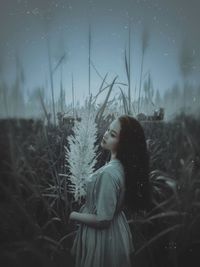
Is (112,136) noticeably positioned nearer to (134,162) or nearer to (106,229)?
(134,162)

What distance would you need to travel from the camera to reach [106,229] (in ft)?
5.29

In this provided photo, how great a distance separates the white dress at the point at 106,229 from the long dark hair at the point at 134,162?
3cm

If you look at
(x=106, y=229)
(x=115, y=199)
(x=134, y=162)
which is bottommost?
(x=106, y=229)

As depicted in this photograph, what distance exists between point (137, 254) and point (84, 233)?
219 millimetres

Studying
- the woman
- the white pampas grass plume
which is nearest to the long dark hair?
the woman

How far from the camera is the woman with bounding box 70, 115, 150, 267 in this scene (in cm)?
160

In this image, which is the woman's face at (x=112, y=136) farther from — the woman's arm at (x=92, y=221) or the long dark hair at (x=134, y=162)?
the woman's arm at (x=92, y=221)

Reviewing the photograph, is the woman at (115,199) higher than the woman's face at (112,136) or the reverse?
the reverse

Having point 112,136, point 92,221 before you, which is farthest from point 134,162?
point 92,221

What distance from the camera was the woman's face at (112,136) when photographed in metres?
1.63

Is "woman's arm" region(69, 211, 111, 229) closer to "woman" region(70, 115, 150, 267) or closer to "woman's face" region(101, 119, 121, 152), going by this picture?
"woman" region(70, 115, 150, 267)

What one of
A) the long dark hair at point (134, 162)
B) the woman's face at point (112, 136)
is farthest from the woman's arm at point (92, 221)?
the woman's face at point (112, 136)

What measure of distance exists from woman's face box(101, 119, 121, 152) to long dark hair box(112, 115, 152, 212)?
14 millimetres

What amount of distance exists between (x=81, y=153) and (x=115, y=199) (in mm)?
217
